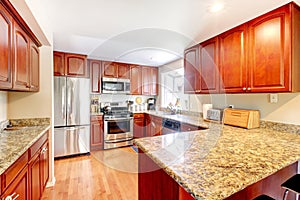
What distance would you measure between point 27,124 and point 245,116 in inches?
112

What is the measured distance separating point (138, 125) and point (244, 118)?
2721 mm

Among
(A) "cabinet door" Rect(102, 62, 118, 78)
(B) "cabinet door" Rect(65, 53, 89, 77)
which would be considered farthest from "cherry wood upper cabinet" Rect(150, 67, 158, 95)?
(B) "cabinet door" Rect(65, 53, 89, 77)

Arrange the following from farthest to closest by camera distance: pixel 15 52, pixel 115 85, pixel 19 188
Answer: pixel 115 85, pixel 15 52, pixel 19 188

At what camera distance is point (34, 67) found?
6.77ft

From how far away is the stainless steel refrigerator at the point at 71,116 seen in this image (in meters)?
3.24

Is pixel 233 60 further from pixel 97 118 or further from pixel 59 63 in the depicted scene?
pixel 59 63

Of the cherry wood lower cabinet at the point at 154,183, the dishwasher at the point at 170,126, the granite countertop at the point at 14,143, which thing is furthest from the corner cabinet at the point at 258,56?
the granite countertop at the point at 14,143

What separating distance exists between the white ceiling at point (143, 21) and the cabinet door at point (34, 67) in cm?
40

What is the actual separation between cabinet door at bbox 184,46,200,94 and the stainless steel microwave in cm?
182

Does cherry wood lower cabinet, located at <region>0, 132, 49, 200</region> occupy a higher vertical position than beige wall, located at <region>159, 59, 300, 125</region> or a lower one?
lower

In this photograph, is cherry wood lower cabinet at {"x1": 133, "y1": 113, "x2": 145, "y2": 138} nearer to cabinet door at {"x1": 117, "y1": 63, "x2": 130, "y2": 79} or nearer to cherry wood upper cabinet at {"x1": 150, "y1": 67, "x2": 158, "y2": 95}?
cherry wood upper cabinet at {"x1": 150, "y1": 67, "x2": 158, "y2": 95}

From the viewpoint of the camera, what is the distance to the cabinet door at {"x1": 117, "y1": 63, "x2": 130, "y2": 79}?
169 inches

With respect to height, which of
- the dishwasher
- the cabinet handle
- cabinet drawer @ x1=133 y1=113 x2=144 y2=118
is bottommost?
the cabinet handle

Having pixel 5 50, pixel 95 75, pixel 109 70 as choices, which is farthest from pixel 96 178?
pixel 109 70
